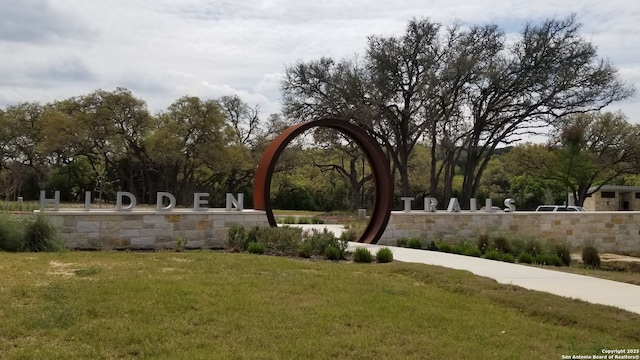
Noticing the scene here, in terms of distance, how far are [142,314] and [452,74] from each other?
97.7ft

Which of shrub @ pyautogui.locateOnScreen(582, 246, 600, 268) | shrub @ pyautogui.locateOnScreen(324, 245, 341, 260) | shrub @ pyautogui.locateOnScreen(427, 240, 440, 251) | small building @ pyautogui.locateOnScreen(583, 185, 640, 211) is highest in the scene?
small building @ pyautogui.locateOnScreen(583, 185, 640, 211)

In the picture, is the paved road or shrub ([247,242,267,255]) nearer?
the paved road

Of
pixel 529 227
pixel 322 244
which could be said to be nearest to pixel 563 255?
pixel 529 227

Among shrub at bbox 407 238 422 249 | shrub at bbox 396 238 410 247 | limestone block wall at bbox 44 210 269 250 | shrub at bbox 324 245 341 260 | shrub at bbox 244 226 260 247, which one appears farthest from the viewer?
shrub at bbox 396 238 410 247

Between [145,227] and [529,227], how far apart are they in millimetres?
13713

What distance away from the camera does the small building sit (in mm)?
51031

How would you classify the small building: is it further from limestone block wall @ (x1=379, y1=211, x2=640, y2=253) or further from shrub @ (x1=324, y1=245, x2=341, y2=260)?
shrub @ (x1=324, y1=245, x2=341, y2=260)

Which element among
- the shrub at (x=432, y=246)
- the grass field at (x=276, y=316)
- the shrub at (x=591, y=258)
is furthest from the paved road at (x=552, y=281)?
the shrub at (x=591, y=258)

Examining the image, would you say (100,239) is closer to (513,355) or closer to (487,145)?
(513,355)

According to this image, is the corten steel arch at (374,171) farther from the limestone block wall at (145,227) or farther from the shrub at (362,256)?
the shrub at (362,256)

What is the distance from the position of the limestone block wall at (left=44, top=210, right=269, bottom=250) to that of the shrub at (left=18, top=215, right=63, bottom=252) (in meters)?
0.42

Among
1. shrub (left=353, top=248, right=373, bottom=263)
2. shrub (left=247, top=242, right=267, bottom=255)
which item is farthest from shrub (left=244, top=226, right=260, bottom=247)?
shrub (left=353, top=248, right=373, bottom=263)

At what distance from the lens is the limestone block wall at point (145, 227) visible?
13.4 meters

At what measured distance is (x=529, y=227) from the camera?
21.3 meters
